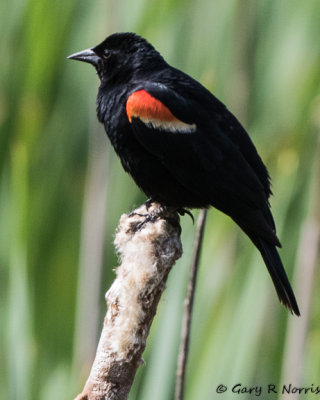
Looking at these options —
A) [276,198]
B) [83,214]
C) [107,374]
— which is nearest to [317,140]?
[276,198]

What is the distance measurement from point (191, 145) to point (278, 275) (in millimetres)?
447

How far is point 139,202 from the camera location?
1.97m

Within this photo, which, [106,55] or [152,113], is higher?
[106,55]

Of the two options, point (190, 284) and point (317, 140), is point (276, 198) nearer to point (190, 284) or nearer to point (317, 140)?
point (317, 140)

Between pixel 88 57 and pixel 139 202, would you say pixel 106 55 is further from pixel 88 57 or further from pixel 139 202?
pixel 139 202

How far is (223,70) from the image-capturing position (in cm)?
188

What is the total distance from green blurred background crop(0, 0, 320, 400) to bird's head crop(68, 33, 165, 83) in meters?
0.09

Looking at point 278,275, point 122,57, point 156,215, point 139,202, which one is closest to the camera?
point 278,275

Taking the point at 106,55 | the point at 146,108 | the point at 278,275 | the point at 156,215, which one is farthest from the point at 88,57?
the point at 278,275

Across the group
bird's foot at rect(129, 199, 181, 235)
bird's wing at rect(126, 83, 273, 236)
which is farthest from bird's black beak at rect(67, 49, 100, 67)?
bird's foot at rect(129, 199, 181, 235)

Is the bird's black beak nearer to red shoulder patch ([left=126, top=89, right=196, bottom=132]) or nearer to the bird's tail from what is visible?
red shoulder patch ([left=126, top=89, right=196, bottom=132])

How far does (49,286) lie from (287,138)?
2.32 feet

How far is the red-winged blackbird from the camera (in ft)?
5.94

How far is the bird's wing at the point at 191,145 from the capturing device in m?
1.81
